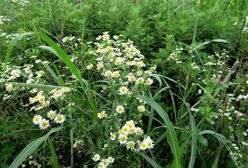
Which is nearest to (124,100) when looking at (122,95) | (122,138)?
(122,95)

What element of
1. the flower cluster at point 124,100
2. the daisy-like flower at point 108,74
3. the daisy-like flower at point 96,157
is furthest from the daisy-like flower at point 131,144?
the daisy-like flower at point 108,74

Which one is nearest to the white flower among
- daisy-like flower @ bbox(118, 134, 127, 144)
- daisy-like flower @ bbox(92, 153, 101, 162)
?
daisy-like flower @ bbox(92, 153, 101, 162)

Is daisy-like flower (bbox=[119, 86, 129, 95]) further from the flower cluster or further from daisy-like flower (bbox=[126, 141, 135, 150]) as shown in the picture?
daisy-like flower (bbox=[126, 141, 135, 150])

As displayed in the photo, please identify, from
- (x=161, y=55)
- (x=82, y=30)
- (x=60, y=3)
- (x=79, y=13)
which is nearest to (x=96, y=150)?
(x=161, y=55)

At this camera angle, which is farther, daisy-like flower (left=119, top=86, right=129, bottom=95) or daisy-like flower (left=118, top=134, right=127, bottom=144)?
daisy-like flower (left=119, top=86, right=129, bottom=95)

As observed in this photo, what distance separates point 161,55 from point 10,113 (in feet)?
3.05

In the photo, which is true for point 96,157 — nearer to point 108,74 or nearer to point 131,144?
point 131,144

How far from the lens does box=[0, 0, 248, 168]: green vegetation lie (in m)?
1.41

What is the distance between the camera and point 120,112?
1.38m

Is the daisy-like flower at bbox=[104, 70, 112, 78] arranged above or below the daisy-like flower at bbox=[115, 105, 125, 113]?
above

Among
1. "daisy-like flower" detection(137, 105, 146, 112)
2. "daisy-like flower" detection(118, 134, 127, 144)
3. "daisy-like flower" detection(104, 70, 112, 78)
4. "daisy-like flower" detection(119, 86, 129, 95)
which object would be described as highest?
"daisy-like flower" detection(104, 70, 112, 78)

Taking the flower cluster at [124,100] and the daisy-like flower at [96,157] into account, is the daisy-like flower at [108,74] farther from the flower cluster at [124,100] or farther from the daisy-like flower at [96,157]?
the daisy-like flower at [96,157]

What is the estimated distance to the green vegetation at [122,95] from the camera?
1.41 m

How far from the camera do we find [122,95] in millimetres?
1478
